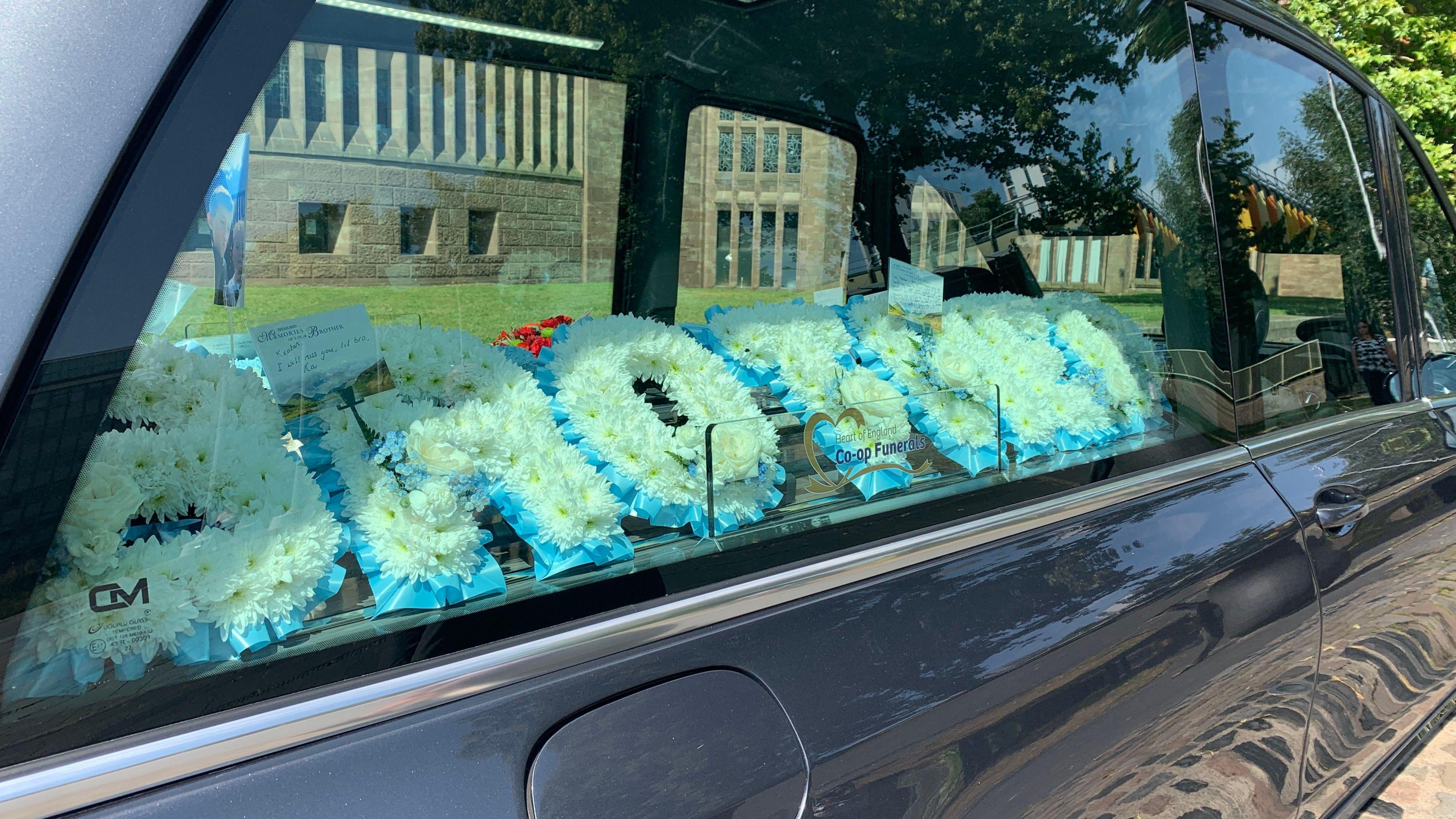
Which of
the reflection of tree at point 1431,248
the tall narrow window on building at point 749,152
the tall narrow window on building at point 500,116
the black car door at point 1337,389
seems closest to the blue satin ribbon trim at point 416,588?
the tall narrow window on building at point 500,116

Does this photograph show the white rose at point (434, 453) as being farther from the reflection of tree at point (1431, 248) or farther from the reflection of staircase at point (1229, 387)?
the reflection of tree at point (1431, 248)

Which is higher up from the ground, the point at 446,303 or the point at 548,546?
the point at 446,303

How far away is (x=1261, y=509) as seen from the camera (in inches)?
71.9

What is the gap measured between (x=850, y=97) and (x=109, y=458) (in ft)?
7.00

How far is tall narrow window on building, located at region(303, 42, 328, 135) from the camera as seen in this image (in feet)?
Answer: 3.90

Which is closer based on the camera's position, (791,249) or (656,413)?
(656,413)

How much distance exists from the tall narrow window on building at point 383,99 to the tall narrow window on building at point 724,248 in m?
1.17

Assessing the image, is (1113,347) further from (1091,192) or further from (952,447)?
(952,447)

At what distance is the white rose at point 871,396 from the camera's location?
1639 mm

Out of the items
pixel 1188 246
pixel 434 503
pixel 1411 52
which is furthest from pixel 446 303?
pixel 1411 52

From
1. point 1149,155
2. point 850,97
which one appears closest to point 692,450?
point 1149,155

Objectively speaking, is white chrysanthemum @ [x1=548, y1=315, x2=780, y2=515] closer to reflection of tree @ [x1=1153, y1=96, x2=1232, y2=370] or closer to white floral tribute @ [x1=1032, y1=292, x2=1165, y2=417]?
white floral tribute @ [x1=1032, y1=292, x2=1165, y2=417]

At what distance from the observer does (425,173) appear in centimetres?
177

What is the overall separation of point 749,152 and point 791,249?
378 millimetres
